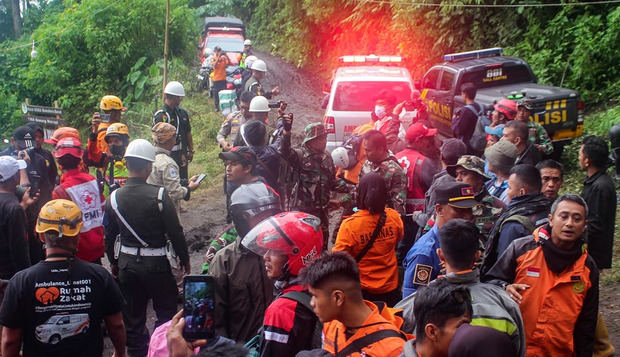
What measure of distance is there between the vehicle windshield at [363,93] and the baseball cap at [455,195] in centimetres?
659

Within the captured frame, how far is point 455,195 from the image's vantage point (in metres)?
4.34

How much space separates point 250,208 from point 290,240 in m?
0.86

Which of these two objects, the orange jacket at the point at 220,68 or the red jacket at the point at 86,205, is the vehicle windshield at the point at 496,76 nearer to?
the red jacket at the point at 86,205

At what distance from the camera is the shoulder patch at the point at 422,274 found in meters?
4.12

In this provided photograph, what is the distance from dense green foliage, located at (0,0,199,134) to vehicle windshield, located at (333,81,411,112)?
11062 millimetres

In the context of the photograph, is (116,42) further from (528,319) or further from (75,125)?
(528,319)

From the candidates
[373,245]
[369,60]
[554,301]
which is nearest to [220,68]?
[369,60]

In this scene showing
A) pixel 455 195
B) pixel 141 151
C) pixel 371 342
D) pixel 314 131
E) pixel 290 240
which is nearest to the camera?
pixel 371 342

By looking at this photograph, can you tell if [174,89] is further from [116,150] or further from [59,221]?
[59,221]

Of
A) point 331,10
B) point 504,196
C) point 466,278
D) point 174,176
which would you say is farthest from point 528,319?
point 331,10

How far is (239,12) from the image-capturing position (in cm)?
3594

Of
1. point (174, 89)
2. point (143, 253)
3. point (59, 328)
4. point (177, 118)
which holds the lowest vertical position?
point (59, 328)

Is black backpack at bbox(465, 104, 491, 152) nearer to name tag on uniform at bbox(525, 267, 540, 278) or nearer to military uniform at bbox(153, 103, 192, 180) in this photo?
military uniform at bbox(153, 103, 192, 180)

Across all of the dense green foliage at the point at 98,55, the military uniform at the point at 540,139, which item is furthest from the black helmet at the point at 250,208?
the dense green foliage at the point at 98,55
